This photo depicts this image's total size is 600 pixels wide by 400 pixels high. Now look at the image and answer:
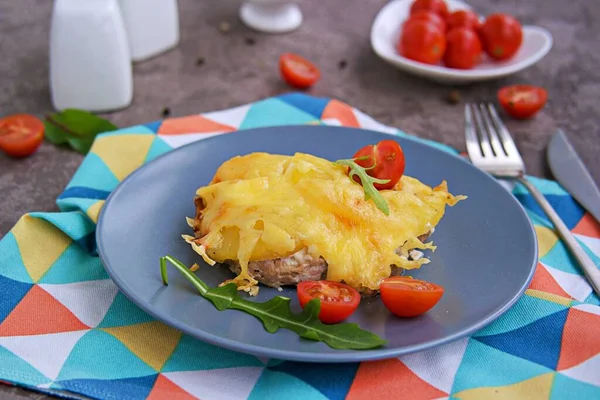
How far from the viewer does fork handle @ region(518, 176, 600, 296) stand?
2551 millimetres

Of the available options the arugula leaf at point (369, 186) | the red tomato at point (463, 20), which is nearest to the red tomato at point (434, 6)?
the red tomato at point (463, 20)

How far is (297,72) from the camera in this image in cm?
402

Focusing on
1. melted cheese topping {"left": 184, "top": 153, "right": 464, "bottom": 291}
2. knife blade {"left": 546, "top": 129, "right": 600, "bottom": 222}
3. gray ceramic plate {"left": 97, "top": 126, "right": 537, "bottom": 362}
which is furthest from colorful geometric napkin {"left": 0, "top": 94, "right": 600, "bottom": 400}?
knife blade {"left": 546, "top": 129, "right": 600, "bottom": 222}

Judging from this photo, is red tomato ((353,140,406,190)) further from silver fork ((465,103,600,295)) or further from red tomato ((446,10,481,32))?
red tomato ((446,10,481,32))

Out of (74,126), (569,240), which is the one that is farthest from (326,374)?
(74,126)

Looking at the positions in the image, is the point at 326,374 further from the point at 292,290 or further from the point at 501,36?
the point at 501,36

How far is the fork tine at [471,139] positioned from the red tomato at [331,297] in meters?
1.37

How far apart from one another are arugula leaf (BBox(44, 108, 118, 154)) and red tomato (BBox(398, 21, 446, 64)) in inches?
68.5

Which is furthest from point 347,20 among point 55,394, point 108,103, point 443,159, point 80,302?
point 55,394

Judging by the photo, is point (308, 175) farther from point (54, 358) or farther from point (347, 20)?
point (347, 20)

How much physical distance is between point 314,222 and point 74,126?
174 cm

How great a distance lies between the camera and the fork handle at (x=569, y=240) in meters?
2.55

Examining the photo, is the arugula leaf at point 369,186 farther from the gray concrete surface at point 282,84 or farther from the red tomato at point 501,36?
the red tomato at point 501,36

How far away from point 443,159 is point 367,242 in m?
0.84
